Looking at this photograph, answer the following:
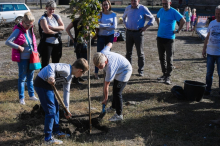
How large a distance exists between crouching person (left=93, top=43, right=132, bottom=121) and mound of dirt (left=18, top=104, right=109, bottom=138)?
0.32 m

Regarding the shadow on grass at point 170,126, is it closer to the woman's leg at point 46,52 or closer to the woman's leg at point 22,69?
the woman's leg at point 22,69

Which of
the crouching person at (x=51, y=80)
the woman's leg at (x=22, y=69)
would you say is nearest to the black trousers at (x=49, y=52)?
the woman's leg at (x=22, y=69)

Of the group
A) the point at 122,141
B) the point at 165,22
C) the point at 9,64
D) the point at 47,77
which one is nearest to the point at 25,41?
the point at 47,77

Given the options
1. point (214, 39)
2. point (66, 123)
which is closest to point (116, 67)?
point (66, 123)

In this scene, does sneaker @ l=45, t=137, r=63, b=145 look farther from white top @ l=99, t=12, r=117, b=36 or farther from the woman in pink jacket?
white top @ l=99, t=12, r=117, b=36

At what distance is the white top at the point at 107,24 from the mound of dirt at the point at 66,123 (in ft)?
8.37

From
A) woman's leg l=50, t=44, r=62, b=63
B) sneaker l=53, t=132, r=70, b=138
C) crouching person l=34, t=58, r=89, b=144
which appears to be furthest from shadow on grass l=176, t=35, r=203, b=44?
crouching person l=34, t=58, r=89, b=144

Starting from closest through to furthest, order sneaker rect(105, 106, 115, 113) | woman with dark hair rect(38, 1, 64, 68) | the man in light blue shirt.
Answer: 1. sneaker rect(105, 106, 115, 113)
2. woman with dark hair rect(38, 1, 64, 68)
3. the man in light blue shirt

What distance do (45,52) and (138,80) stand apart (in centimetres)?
265

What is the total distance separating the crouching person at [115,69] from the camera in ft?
12.3

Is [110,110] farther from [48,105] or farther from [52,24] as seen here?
[52,24]

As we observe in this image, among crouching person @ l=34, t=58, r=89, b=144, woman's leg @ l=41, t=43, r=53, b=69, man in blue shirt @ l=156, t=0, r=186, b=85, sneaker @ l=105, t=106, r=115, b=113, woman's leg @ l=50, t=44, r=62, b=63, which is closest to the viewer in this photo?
crouching person @ l=34, t=58, r=89, b=144

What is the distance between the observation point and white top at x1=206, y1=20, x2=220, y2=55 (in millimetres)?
5508

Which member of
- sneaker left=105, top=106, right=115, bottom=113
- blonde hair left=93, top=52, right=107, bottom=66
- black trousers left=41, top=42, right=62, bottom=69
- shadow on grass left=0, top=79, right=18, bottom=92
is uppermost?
blonde hair left=93, top=52, right=107, bottom=66
